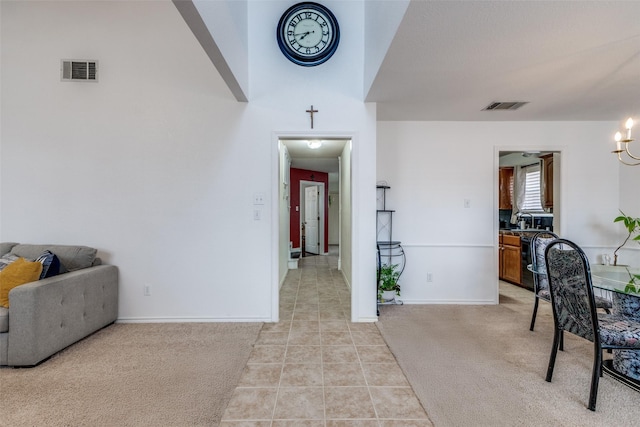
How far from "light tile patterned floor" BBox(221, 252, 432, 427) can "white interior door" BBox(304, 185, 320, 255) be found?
478 cm

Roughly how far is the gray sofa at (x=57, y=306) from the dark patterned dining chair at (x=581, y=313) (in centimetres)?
367

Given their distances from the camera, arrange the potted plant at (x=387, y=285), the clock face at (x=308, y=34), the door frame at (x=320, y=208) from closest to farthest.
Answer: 1. the clock face at (x=308, y=34)
2. the potted plant at (x=387, y=285)
3. the door frame at (x=320, y=208)

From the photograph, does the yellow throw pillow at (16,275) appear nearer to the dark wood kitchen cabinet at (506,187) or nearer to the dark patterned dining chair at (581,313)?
the dark patterned dining chair at (581,313)

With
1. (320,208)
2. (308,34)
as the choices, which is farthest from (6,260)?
(320,208)

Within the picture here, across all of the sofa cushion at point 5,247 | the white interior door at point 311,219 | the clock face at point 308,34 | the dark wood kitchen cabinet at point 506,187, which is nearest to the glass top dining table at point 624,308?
the clock face at point 308,34

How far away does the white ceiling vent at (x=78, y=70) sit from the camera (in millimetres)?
2971

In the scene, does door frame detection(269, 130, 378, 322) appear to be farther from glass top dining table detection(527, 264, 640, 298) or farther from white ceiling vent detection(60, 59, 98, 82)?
white ceiling vent detection(60, 59, 98, 82)

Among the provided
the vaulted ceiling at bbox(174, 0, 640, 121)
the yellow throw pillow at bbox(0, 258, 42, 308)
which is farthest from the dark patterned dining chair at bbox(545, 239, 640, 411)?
the yellow throw pillow at bbox(0, 258, 42, 308)

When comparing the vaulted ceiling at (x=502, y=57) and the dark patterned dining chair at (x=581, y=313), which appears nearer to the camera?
the vaulted ceiling at (x=502, y=57)

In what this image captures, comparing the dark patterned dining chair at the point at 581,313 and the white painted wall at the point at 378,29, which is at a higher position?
the white painted wall at the point at 378,29

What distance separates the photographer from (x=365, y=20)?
2.93 meters

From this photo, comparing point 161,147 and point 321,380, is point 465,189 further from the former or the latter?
point 161,147

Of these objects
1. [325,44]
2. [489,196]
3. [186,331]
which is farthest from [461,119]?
[186,331]

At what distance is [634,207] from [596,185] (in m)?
0.46
